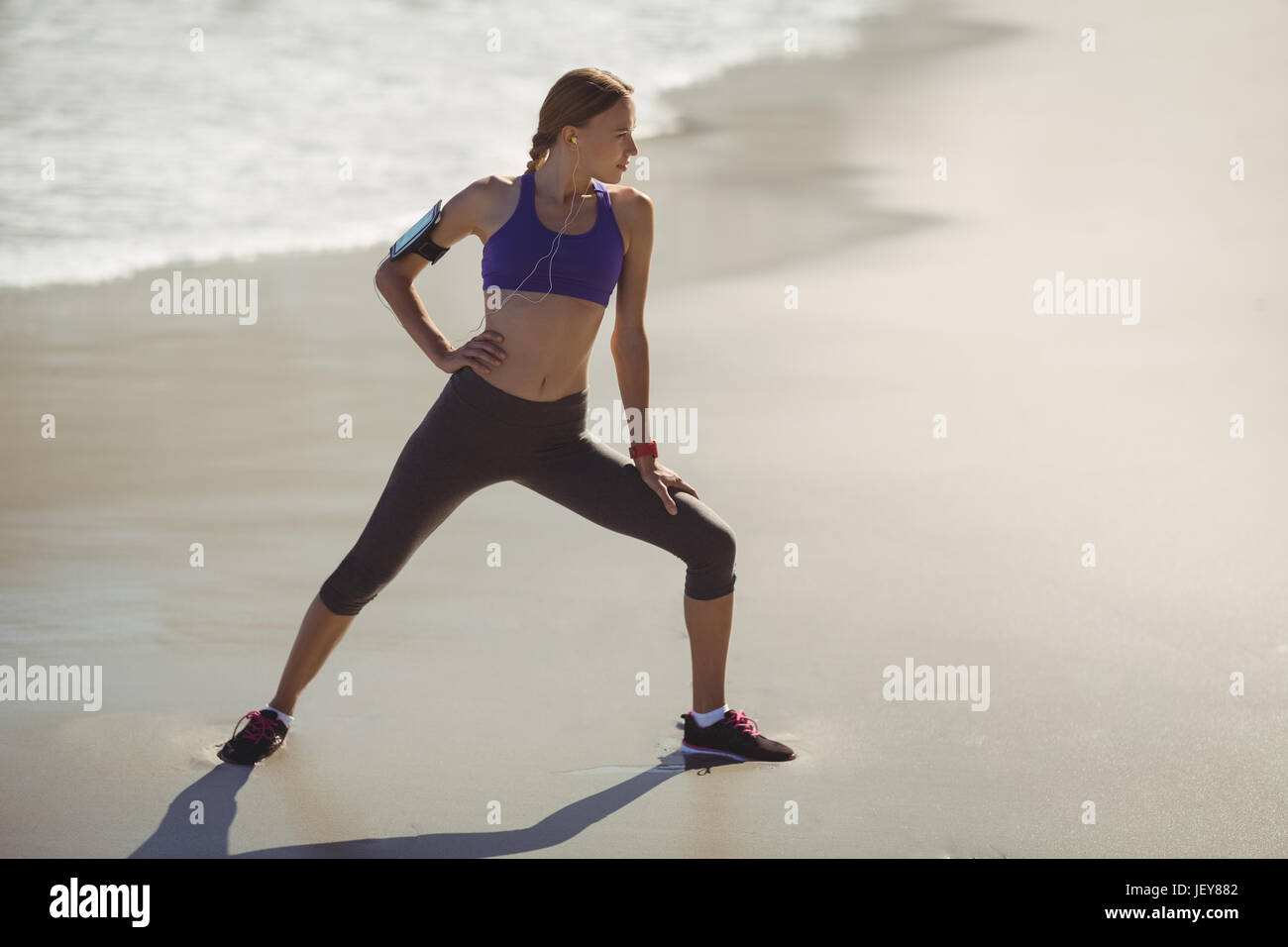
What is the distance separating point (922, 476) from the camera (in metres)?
6.36

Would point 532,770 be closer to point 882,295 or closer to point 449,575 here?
point 449,575

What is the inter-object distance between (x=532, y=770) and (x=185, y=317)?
5224 millimetres

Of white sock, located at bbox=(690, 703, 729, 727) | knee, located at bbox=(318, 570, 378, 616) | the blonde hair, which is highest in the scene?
the blonde hair

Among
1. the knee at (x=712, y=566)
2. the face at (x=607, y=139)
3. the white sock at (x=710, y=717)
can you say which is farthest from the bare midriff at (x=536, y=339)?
the white sock at (x=710, y=717)

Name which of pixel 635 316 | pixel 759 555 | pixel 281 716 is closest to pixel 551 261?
pixel 635 316

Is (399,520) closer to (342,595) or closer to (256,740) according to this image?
(342,595)

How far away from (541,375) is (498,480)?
297mm

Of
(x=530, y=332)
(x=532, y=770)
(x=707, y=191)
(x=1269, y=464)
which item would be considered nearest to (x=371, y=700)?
(x=532, y=770)

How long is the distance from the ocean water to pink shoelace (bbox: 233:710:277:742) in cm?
601

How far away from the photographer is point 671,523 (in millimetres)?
4035

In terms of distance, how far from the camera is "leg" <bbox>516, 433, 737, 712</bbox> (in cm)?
402

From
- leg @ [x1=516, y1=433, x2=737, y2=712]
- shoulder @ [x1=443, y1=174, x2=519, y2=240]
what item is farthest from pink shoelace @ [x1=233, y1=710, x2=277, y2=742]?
shoulder @ [x1=443, y1=174, x2=519, y2=240]

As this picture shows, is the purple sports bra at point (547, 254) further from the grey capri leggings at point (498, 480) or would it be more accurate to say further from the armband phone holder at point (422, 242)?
the grey capri leggings at point (498, 480)

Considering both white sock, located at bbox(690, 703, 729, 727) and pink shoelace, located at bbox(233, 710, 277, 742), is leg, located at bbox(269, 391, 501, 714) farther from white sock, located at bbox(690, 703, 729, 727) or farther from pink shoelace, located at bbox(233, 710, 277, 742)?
white sock, located at bbox(690, 703, 729, 727)
